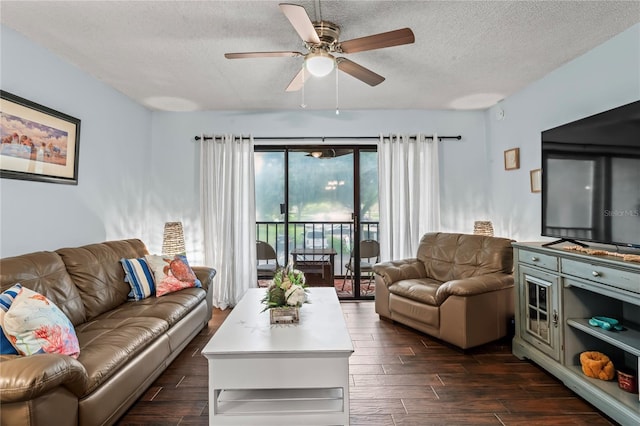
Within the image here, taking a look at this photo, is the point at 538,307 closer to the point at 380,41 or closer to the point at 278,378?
the point at 278,378

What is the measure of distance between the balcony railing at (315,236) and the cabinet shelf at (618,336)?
2.72m

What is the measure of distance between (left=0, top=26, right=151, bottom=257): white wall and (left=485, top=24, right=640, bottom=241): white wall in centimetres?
444

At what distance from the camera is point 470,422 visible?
6.21 ft

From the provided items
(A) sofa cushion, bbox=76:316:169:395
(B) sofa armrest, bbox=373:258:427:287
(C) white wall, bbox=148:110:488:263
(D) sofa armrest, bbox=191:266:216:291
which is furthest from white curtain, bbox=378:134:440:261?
(A) sofa cushion, bbox=76:316:169:395

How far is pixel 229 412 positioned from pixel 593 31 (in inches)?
139

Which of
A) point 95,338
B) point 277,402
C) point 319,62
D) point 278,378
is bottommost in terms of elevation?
point 277,402

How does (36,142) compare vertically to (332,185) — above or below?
above

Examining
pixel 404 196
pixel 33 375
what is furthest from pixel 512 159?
pixel 33 375

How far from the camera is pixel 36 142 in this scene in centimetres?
259

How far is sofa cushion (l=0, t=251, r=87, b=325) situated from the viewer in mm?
2041

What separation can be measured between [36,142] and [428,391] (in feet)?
11.3

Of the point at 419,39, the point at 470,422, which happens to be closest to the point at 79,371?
the point at 470,422

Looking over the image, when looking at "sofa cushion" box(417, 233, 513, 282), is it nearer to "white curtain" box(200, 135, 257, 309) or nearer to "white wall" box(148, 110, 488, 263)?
"white wall" box(148, 110, 488, 263)

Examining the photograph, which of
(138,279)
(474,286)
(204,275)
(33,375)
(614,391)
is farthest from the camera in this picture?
(204,275)
